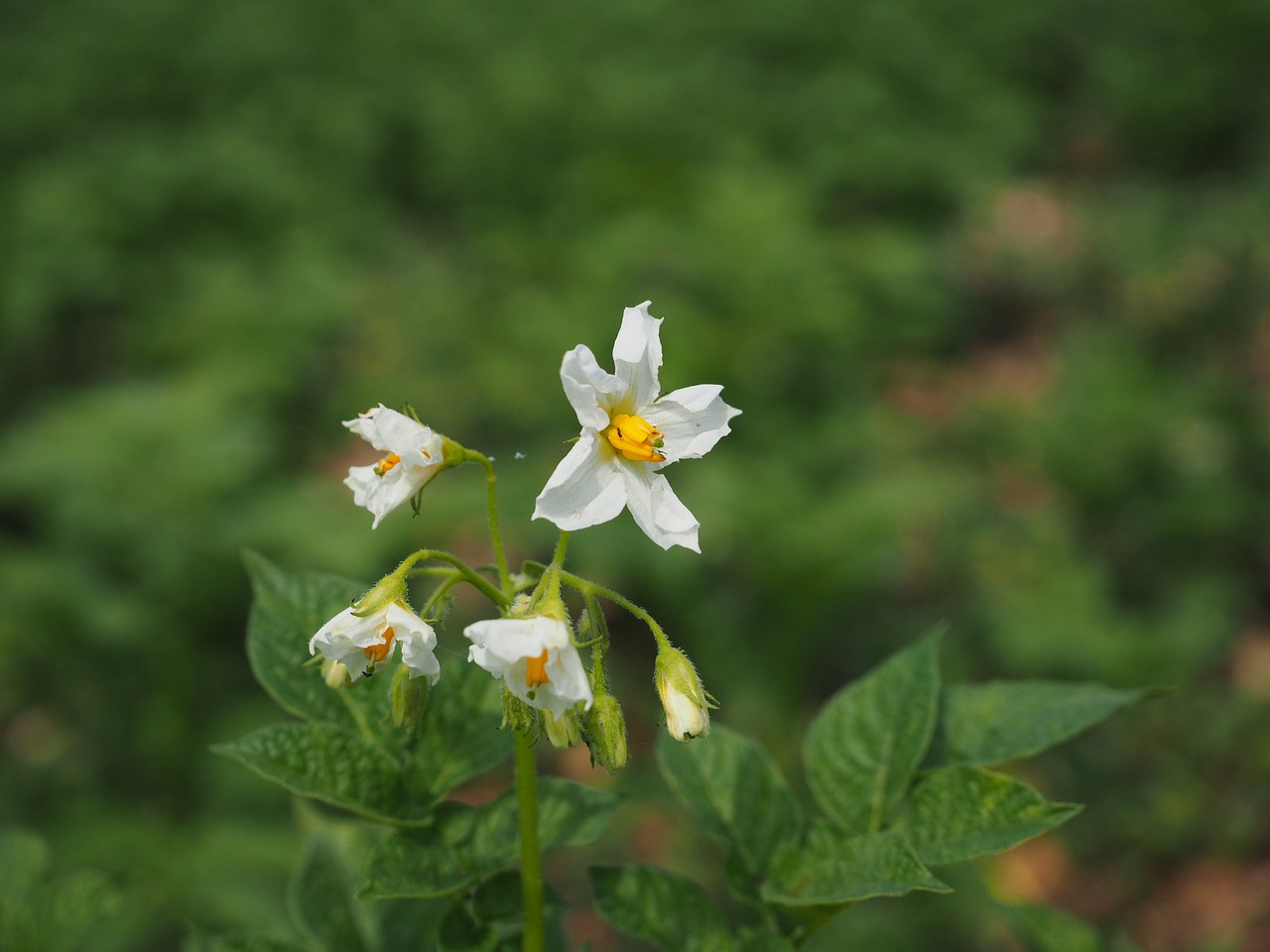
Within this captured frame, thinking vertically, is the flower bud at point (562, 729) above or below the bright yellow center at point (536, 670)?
below

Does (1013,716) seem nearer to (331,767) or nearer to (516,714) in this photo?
(516,714)

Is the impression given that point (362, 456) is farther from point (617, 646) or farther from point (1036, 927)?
point (1036, 927)

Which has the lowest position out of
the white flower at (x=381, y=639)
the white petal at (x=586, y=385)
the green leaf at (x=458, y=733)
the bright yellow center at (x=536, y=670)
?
the green leaf at (x=458, y=733)

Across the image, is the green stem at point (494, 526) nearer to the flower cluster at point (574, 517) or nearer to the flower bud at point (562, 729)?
the flower cluster at point (574, 517)

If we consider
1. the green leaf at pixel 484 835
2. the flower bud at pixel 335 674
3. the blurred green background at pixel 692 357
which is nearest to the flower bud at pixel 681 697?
the green leaf at pixel 484 835

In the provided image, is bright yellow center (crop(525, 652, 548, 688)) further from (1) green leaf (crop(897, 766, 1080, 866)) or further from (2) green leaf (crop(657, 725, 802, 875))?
(1) green leaf (crop(897, 766, 1080, 866))

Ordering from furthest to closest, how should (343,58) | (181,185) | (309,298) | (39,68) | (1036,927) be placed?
1. (343,58)
2. (39,68)
3. (181,185)
4. (309,298)
5. (1036,927)

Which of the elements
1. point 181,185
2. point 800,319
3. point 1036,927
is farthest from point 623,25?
point 1036,927
